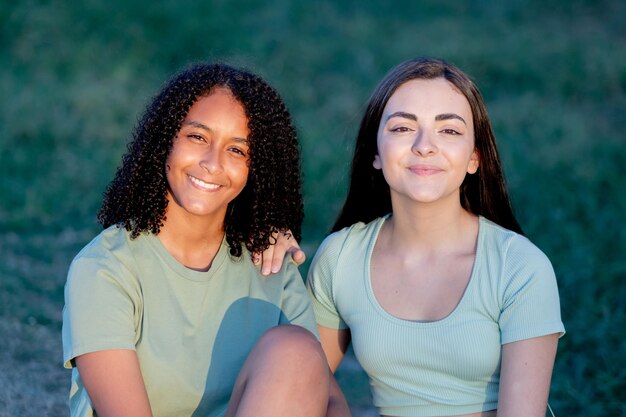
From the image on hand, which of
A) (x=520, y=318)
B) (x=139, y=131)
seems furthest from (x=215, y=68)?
(x=520, y=318)

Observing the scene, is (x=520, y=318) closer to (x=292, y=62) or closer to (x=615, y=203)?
(x=615, y=203)

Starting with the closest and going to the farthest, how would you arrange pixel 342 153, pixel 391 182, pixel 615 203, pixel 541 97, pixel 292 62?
pixel 391 182 → pixel 615 203 → pixel 342 153 → pixel 541 97 → pixel 292 62

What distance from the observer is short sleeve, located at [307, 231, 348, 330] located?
127 inches

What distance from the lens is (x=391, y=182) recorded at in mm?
3057

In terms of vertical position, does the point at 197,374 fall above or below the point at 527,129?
below

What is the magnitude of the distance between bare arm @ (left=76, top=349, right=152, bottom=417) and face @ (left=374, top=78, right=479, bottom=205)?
94 cm

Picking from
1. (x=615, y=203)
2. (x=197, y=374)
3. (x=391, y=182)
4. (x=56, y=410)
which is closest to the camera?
(x=197, y=374)

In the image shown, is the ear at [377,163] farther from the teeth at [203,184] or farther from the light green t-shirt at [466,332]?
the teeth at [203,184]

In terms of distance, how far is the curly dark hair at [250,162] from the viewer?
9.78 ft

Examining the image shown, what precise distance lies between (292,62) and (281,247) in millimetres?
6316

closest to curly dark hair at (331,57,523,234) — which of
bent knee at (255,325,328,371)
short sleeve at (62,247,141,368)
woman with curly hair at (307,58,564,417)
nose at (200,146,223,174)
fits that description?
woman with curly hair at (307,58,564,417)

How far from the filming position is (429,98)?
3.04m

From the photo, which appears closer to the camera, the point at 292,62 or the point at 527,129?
the point at 527,129

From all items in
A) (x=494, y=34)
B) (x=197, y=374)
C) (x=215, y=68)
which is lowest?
(x=197, y=374)
